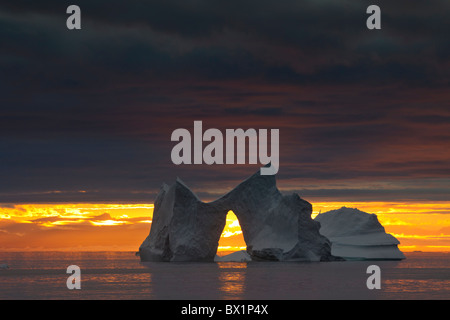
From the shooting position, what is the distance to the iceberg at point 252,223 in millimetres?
57250

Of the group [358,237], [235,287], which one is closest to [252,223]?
[358,237]

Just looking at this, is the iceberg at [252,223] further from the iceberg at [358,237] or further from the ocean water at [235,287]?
the iceberg at [358,237]

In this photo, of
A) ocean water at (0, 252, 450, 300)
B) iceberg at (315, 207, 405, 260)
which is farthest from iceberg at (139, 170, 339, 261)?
iceberg at (315, 207, 405, 260)

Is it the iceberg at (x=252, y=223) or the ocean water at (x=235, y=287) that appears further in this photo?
the iceberg at (x=252, y=223)

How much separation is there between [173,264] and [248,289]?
82.5 ft

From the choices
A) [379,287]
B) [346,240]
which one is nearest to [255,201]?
[346,240]

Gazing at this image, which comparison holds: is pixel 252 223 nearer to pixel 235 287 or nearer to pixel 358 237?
pixel 358 237

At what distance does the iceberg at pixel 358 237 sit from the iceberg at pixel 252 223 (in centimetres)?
774

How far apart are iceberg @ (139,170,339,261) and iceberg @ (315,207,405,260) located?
7738mm

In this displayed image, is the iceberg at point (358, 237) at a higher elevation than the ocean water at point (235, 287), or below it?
higher

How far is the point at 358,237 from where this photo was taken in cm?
6788

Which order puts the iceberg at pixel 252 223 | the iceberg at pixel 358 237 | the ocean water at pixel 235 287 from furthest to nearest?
the iceberg at pixel 358 237
the iceberg at pixel 252 223
the ocean water at pixel 235 287

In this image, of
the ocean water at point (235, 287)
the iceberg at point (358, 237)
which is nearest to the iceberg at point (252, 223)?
the ocean water at point (235, 287)
